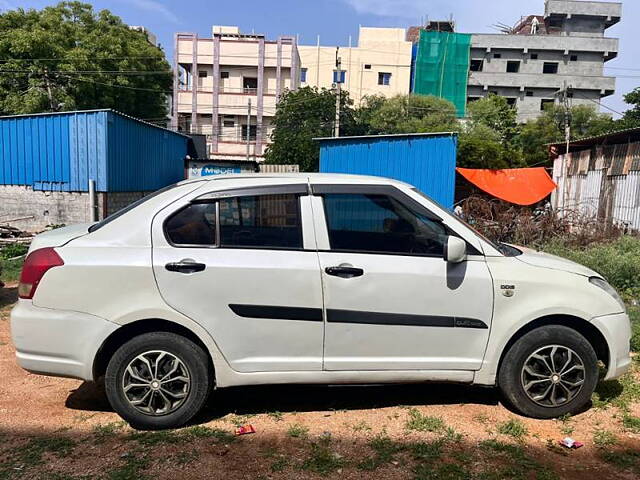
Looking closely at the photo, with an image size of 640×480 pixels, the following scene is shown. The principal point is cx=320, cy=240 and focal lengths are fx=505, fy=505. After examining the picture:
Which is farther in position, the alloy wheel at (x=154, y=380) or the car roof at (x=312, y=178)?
the car roof at (x=312, y=178)

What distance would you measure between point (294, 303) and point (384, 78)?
5037 centimetres

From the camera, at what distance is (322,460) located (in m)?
3.10

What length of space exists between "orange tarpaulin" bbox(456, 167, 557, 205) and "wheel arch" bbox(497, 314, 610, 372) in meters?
12.9

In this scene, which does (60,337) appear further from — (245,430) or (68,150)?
(68,150)

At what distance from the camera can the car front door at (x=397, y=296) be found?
3.38m

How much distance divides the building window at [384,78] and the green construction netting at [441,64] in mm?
2572

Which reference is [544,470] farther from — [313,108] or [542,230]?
[313,108]

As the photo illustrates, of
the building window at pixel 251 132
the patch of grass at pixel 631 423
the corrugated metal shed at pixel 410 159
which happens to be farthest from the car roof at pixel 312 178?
the building window at pixel 251 132

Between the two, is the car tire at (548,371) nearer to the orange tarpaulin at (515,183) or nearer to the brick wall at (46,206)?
the brick wall at (46,206)

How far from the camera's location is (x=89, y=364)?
334 centimetres

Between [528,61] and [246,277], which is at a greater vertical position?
→ [528,61]

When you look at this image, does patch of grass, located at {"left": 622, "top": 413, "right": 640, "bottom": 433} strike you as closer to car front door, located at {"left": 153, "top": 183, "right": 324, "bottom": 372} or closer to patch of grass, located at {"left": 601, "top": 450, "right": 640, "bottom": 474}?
patch of grass, located at {"left": 601, "top": 450, "right": 640, "bottom": 474}

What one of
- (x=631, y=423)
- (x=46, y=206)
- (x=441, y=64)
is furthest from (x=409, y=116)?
(x=631, y=423)

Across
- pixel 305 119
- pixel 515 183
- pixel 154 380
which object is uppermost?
pixel 305 119
